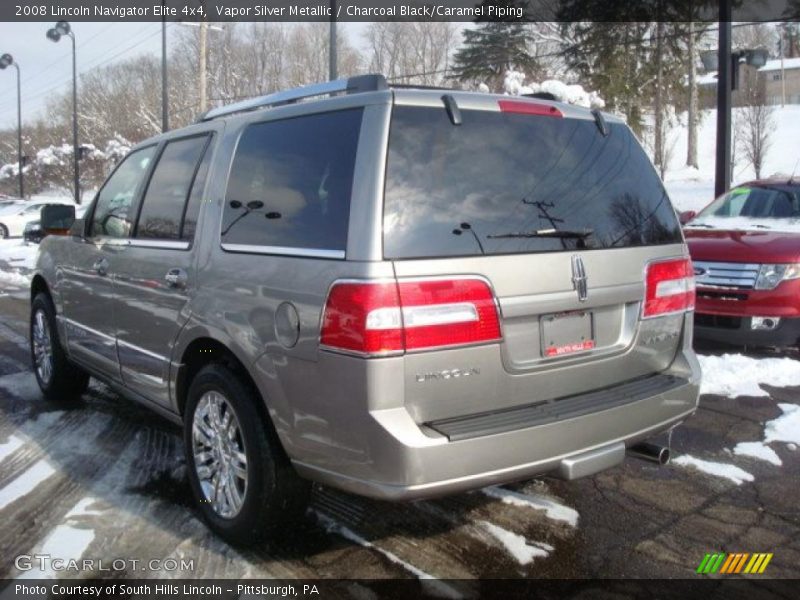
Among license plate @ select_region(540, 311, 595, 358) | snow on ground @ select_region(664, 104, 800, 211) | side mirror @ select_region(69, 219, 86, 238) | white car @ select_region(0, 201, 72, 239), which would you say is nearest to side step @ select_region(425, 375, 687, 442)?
license plate @ select_region(540, 311, 595, 358)

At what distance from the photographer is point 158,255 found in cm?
382

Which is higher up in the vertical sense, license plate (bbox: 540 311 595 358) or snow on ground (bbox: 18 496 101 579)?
license plate (bbox: 540 311 595 358)

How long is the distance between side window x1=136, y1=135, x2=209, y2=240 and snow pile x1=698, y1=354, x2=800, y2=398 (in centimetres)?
419

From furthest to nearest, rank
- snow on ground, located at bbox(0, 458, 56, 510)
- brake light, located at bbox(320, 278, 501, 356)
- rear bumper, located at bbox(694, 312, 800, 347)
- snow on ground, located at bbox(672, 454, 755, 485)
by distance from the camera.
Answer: rear bumper, located at bbox(694, 312, 800, 347), snow on ground, located at bbox(672, 454, 755, 485), snow on ground, located at bbox(0, 458, 56, 510), brake light, located at bbox(320, 278, 501, 356)

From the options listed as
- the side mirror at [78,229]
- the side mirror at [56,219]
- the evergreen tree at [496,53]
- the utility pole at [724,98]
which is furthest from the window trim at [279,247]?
the evergreen tree at [496,53]

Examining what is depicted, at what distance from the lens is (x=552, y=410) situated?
114 inches

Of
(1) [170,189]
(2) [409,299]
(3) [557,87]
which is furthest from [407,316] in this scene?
(3) [557,87]

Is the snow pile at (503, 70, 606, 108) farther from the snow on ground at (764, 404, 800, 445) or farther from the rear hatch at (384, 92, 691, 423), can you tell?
the rear hatch at (384, 92, 691, 423)

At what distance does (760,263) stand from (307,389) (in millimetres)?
5123

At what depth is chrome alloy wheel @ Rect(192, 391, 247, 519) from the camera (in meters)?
3.25

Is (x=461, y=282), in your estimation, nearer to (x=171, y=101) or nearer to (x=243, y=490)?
(x=243, y=490)

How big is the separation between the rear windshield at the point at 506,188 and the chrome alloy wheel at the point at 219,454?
1.27 meters

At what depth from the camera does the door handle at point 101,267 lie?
14.5 feet

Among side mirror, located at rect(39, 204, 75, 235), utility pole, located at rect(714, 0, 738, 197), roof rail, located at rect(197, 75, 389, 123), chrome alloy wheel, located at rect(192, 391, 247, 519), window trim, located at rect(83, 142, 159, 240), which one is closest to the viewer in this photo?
roof rail, located at rect(197, 75, 389, 123)
